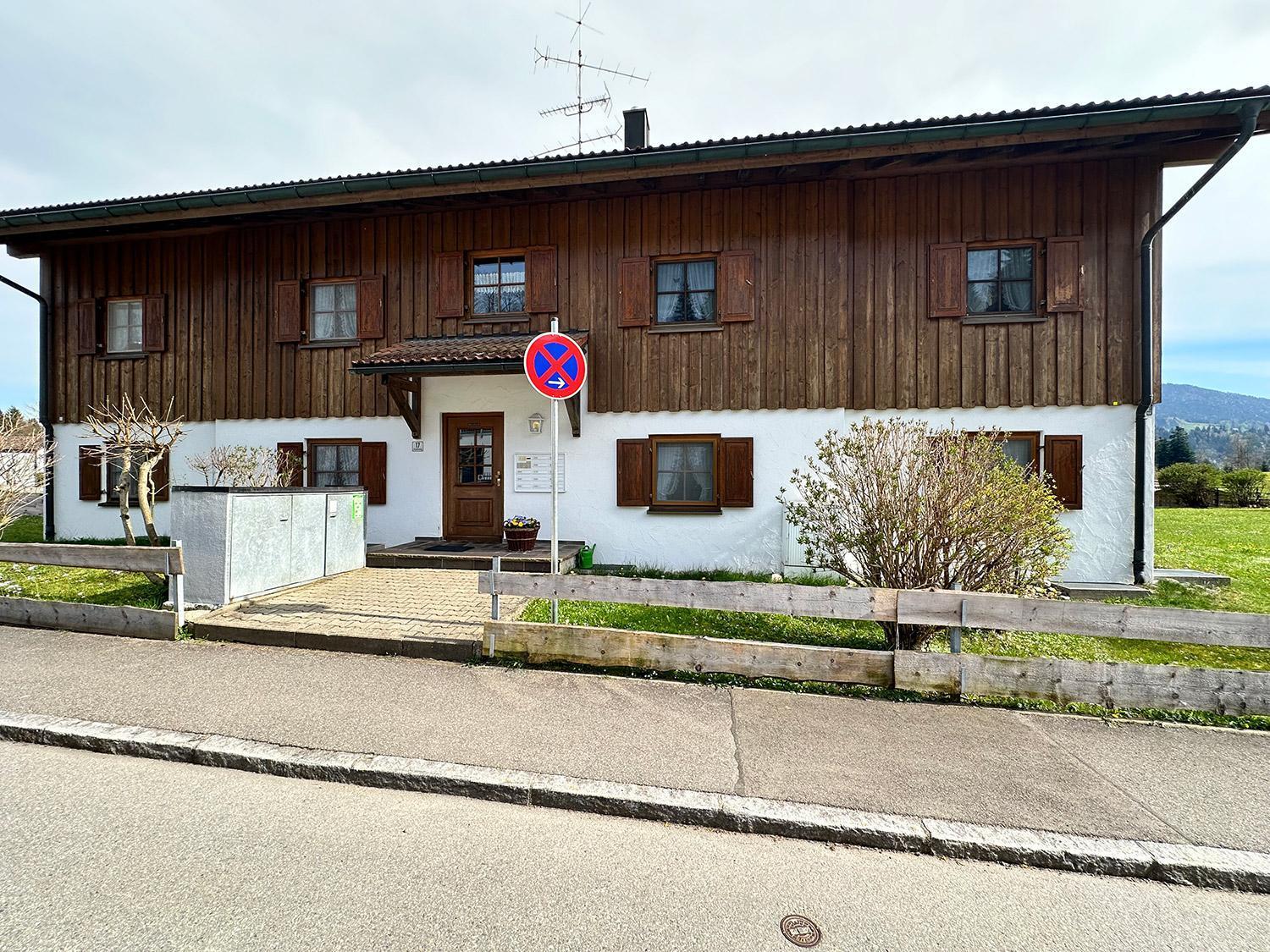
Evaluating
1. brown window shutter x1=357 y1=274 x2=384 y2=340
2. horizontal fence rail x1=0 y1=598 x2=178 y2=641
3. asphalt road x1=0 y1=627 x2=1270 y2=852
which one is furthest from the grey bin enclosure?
brown window shutter x1=357 y1=274 x2=384 y2=340

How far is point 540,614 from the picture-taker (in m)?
6.39

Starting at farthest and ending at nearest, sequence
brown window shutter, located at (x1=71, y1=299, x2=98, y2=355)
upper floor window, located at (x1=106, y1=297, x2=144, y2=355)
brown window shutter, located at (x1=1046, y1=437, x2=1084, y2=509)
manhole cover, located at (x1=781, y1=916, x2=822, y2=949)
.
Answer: upper floor window, located at (x1=106, y1=297, x2=144, y2=355) → brown window shutter, located at (x1=71, y1=299, x2=98, y2=355) → brown window shutter, located at (x1=1046, y1=437, x2=1084, y2=509) → manhole cover, located at (x1=781, y1=916, x2=822, y2=949)

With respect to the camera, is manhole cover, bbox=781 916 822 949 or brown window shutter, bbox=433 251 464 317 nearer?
manhole cover, bbox=781 916 822 949

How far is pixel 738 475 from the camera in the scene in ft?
31.4

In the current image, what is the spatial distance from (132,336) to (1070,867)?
53.5 feet

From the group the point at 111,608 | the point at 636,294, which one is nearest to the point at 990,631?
the point at 636,294

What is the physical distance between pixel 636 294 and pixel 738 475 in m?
3.58

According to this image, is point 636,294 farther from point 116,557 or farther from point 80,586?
point 80,586

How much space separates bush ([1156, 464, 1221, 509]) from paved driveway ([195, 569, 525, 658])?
87.9ft

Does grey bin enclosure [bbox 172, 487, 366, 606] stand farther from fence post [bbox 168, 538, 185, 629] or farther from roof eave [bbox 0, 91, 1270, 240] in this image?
roof eave [bbox 0, 91, 1270, 240]

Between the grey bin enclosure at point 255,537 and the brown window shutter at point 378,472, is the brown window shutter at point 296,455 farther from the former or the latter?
the grey bin enclosure at point 255,537

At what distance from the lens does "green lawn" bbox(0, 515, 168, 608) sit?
6.93 meters

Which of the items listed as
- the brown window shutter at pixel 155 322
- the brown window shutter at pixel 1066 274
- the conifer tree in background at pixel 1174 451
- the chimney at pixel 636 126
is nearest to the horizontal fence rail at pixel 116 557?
the brown window shutter at pixel 155 322

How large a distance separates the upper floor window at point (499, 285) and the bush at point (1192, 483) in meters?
25.2
